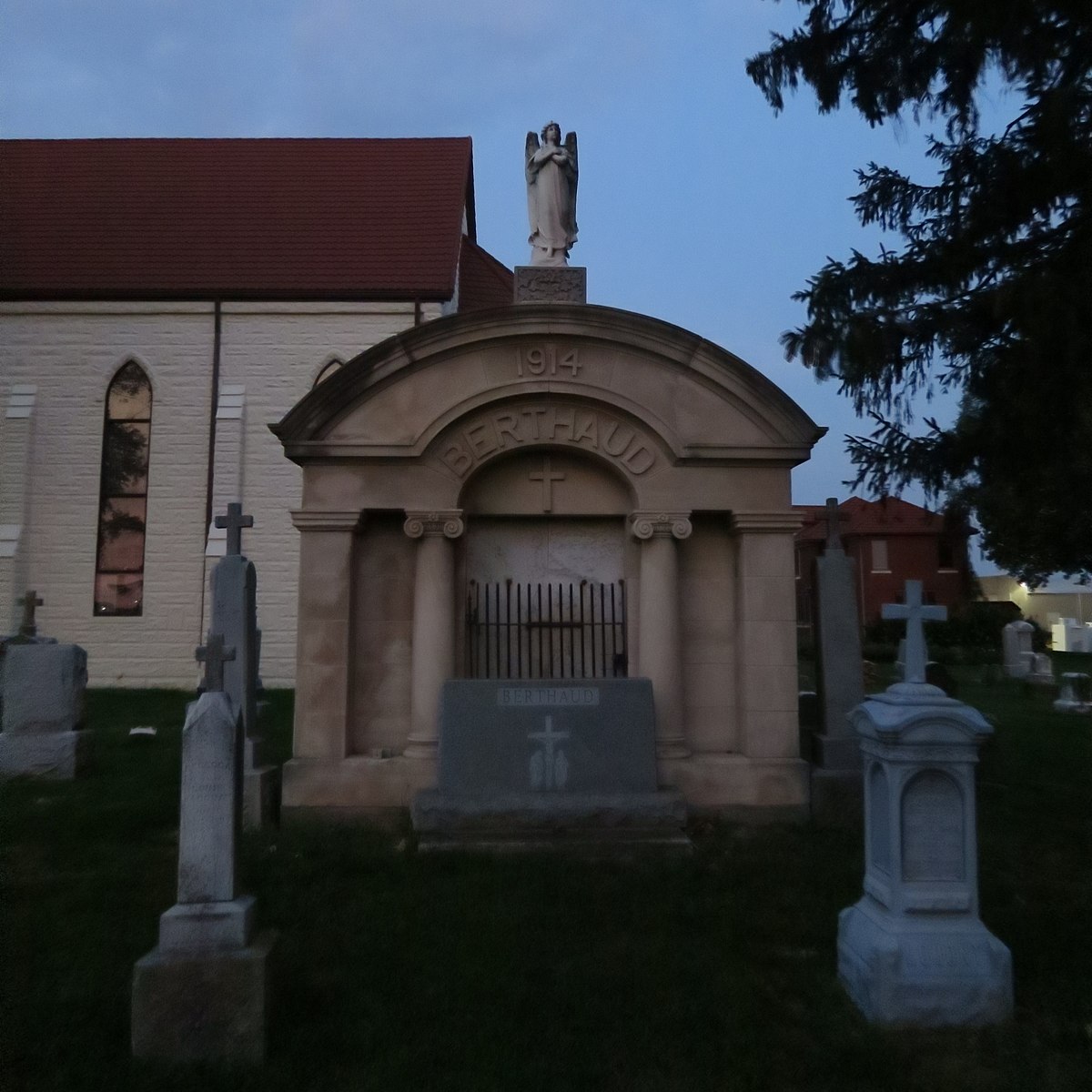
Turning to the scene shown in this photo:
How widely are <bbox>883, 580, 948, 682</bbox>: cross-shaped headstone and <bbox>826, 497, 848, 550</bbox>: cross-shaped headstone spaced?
3338 millimetres

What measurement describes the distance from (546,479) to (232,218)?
16456 mm

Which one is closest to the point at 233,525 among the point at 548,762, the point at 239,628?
the point at 239,628

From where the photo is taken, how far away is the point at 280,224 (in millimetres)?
21125

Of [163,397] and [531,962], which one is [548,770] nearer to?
[531,962]

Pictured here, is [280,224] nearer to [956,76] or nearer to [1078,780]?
[956,76]

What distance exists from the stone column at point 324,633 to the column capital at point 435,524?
1.57ft

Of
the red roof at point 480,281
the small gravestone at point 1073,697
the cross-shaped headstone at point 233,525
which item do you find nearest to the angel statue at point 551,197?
the cross-shaped headstone at point 233,525

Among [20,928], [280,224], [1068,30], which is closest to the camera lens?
[20,928]

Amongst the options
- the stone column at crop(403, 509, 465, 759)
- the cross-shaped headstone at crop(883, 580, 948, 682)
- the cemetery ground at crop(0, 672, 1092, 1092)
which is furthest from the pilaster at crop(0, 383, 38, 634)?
the cross-shaped headstone at crop(883, 580, 948, 682)

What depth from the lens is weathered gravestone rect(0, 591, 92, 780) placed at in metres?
9.09

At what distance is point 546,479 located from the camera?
8.40 m

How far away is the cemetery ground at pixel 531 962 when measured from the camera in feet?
12.5

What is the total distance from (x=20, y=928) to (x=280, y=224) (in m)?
18.9

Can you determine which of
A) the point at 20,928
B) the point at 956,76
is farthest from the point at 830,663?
the point at 20,928
